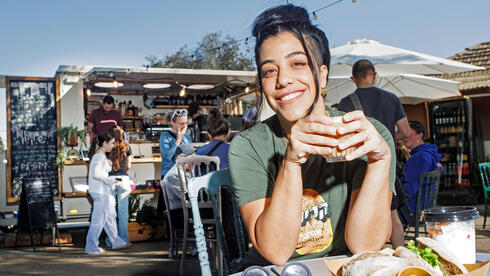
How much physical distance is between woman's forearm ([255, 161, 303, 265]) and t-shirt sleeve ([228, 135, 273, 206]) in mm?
138

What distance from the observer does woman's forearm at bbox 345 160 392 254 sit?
1.29 meters

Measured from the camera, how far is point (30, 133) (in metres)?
9.45

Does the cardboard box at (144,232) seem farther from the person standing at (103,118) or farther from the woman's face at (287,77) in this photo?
the woman's face at (287,77)

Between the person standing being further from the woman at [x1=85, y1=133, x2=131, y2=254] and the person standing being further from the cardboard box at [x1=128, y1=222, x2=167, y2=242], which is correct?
the cardboard box at [x1=128, y1=222, x2=167, y2=242]

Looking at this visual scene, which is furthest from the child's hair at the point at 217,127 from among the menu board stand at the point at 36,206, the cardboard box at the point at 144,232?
the menu board stand at the point at 36,206

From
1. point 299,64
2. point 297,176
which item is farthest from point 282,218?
point 299,64

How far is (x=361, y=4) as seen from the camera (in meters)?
6.96

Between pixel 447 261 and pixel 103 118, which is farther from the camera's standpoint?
pixel 103 118

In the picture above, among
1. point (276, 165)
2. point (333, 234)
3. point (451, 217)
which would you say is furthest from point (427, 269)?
point (276, 165)

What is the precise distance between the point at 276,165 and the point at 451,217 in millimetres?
621

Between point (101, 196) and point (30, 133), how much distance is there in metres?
3.67

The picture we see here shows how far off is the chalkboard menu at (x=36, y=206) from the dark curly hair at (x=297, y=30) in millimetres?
6147

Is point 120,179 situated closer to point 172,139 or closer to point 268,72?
point 172,139

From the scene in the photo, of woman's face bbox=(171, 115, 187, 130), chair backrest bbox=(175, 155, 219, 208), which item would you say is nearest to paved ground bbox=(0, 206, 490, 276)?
chair backrest bbox=(175, 155, 219, 208)
